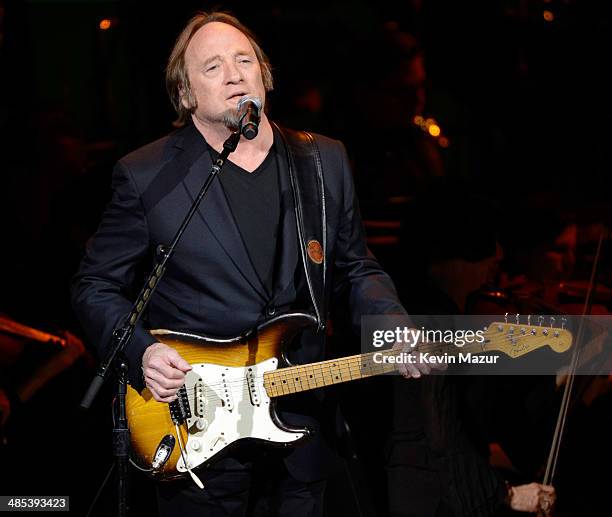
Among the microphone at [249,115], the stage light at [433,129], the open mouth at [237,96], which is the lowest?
the microphone at [249,115]

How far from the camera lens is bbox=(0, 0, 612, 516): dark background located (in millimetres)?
5695

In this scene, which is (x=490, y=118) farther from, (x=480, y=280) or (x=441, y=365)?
(x=441, y=365)

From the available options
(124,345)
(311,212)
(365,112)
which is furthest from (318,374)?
(365,112)

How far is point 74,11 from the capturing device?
801 centimetres

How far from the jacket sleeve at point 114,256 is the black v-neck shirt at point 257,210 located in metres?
0.33

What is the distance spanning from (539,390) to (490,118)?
2905 mm

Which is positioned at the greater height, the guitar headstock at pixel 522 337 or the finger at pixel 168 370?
the guitar headstock at pixel 522 337

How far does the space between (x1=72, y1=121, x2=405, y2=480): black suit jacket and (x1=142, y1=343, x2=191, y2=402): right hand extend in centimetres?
24

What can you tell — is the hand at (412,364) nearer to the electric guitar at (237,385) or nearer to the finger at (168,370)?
the electric guitar at (237,385)

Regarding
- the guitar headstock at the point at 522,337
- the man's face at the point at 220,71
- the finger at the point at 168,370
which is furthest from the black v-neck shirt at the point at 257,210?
the guitar headstock at the point at 522,337

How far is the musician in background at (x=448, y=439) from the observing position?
412 cm

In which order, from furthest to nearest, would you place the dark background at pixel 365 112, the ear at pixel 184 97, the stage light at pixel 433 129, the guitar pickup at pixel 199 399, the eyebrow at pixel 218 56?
the stage light at pixel 433 129 → the dark background at pixel 365 112 → the ear at pixel 184 97 → the eyebrow at pixel 218 56 → the guitar pickup at pixel 199 399

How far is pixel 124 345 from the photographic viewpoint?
314 cm

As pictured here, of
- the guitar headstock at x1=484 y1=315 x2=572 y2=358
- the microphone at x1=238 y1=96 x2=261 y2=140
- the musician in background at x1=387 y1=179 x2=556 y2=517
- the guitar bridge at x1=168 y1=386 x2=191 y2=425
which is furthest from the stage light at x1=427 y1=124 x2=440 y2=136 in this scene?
the guitar bridge at x1=168 y1=386 x2=191 y2=425
